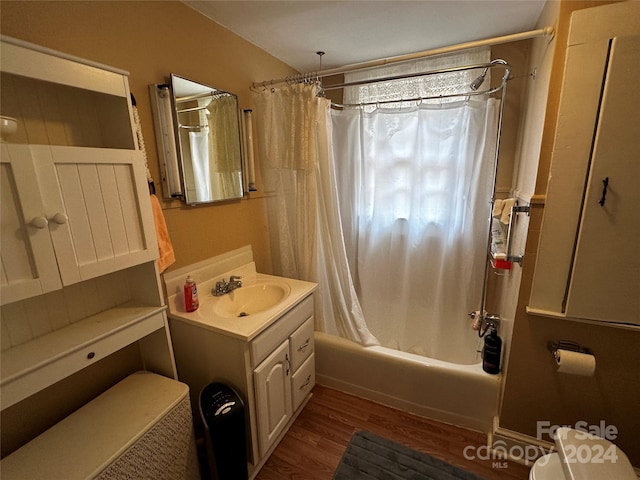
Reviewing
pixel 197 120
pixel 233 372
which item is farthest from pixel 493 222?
pixel 197 120

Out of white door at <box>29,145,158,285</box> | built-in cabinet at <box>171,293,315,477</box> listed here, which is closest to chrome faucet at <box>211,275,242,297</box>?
built-in cabinet at <box>171,293,315,477</box>

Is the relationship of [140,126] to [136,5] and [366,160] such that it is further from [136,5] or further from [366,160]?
[366,160]

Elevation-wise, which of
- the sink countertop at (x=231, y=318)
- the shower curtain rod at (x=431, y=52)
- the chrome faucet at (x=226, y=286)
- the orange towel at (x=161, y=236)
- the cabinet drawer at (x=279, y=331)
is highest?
the shower curtain rod at (x=431, y=52)

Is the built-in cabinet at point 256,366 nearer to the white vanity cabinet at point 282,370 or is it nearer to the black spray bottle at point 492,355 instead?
the white vanity cabinet at point 282,370

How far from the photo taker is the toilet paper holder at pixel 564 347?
1.22 meters

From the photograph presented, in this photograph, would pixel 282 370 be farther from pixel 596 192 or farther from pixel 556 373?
pixel 596 192

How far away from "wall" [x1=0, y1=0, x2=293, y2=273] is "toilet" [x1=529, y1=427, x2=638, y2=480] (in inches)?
66.9

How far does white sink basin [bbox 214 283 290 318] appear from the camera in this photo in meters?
1.56

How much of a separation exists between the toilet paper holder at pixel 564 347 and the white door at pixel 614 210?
153mm

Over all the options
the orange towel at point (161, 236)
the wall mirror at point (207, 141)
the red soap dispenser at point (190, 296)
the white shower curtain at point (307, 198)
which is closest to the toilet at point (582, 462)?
the white shower curtain at point (307, 198)

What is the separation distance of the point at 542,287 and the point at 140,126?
1.88m

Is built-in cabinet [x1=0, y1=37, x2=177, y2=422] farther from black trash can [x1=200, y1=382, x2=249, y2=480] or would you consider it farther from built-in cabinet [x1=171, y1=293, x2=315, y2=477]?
black trash can [x1=200, y1=382, x2=249, y2=480]

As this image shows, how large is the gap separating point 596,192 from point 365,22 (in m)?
1.37

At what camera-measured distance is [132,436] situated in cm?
95
